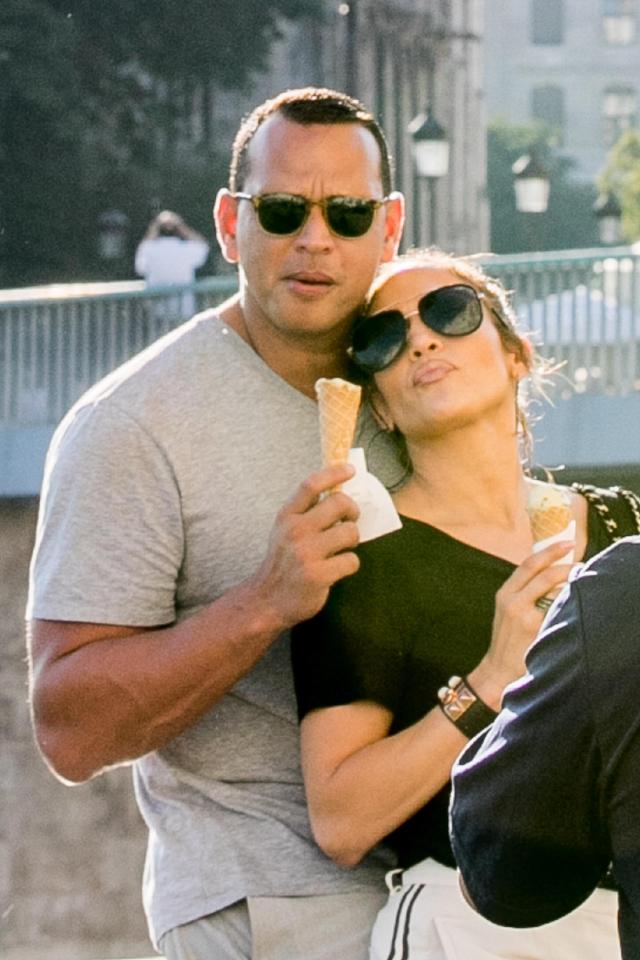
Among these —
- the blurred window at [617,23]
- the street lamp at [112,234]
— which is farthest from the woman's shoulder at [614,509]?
the blurred window at [617,23]

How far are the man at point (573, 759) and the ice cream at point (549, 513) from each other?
106 cm

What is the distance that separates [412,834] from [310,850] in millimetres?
171

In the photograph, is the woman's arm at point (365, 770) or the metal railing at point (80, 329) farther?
the metal railing at point (80, 329)

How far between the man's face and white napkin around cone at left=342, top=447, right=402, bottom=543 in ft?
0.98

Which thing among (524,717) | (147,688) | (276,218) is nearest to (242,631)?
(147,688)

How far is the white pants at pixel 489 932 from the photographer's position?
126 inches

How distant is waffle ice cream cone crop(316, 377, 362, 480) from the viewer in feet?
10.9

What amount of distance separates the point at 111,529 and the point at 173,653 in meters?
0.20

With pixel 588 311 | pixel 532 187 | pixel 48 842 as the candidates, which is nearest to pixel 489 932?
pixel 588 311

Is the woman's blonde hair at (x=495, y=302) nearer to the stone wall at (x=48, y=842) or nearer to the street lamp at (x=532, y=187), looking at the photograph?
the stone wall at (x=48, y=842)

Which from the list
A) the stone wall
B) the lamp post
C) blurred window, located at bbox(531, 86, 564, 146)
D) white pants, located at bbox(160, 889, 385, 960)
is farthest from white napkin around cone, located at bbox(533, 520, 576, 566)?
blurred window, located at bbox(531, 86, 564, 146)

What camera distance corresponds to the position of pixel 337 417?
332cm

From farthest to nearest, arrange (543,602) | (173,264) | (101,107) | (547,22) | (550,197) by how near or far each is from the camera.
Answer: (547,22) < (550,197) < (101,107) < (173,264) < (543,602)

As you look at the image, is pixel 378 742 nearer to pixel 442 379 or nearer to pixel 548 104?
pixel 442 379
